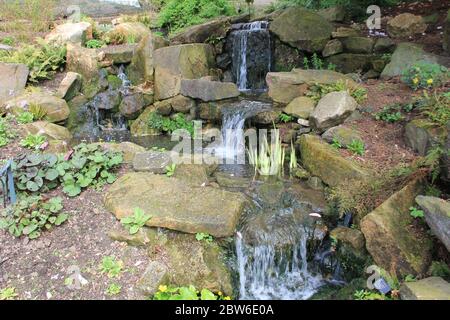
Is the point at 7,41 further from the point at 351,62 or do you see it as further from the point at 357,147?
the point at 357,147

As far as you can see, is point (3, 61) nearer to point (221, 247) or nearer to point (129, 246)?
point (129, 246)

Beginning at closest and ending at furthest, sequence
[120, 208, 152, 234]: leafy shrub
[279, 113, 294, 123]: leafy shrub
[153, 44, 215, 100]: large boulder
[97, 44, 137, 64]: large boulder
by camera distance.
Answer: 1. [120, 208, 152, 234]: leafy shrub
2. [279, 113, 294, 123]: leafy shrub
3. [153, 44, 215, 100]: large boulder
4. [97, 44, 137, 64]: large boulder

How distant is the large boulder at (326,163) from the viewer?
4.38 meters

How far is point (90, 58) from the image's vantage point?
752 centimetres

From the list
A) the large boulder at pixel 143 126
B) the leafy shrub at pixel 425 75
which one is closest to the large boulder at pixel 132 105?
the large boulder at pixel 143 126

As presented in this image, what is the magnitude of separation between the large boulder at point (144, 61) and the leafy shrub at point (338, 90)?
3.26 m

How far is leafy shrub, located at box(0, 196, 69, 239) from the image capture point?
358 centimetres

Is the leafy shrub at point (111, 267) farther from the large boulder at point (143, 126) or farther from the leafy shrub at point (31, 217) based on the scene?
the large boulder at point (143, 126)

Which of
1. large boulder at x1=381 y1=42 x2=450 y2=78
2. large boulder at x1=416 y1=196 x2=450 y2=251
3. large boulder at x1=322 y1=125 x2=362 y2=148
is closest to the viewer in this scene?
large boulder at x1=416 y1=196 x2=450 y2=251

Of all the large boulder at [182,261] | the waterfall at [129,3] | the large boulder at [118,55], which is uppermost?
the waterfall at [129,3]

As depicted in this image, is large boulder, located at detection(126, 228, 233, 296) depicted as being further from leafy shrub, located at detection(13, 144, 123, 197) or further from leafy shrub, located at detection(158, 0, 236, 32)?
leafy shrub, located at detection(158, 0, 236, 32)

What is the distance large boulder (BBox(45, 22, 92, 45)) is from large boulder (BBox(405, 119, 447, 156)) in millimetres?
6590

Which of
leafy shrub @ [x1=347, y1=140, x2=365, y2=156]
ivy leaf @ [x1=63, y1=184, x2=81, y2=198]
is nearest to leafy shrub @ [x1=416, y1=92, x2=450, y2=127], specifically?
leafy shrub @ [x1=347, y1=140, x2=365, y2=156]

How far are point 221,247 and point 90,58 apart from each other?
17.5 ft
